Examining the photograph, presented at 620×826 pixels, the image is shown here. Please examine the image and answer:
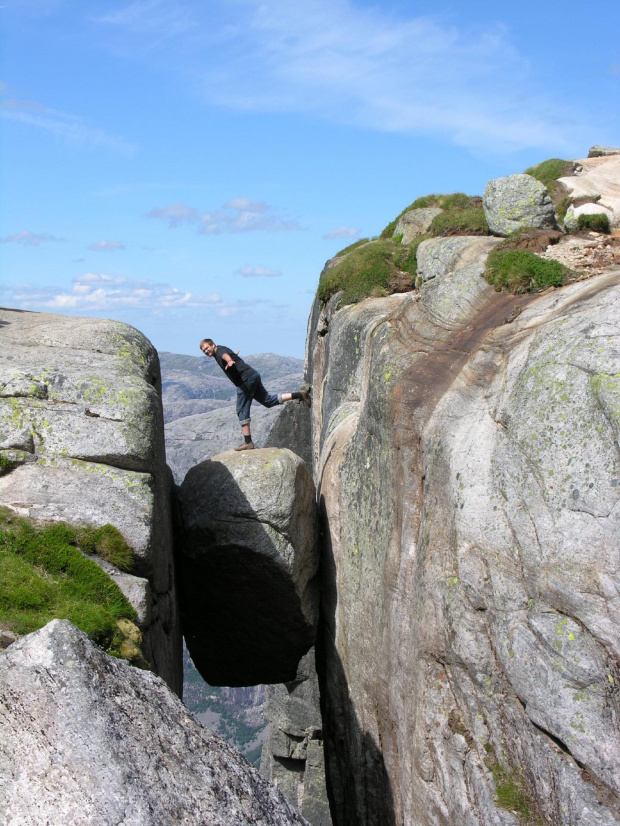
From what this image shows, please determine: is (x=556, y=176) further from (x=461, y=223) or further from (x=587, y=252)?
(x=587, y=252)

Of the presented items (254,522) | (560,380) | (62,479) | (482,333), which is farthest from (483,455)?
(62,479)

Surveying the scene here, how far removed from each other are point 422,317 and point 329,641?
10.1m

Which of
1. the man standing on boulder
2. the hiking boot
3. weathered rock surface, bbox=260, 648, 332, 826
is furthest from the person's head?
weathered rock surface, bbox=260, 648, 332, 826

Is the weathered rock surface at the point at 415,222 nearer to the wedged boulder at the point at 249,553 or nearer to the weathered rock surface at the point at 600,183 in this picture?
the weathered rock surface at the point at 600,183

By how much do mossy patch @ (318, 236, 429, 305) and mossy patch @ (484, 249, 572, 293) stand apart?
7.57m

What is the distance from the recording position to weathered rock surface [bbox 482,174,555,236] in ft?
81.7

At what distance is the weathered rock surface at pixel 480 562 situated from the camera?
→ 12.9m

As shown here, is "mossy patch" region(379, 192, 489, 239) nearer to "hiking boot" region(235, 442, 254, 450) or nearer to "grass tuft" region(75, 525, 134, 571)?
"hiking boot" region(235, 442, 254, 450)

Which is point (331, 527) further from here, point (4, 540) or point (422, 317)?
point (4, 540)

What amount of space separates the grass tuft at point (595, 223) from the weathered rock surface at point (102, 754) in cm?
2113

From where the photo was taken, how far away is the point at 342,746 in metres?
21.9

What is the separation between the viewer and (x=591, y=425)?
13.4m

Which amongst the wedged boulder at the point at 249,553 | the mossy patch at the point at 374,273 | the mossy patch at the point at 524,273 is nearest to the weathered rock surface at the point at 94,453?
the wedged boulder at the point at 249,553

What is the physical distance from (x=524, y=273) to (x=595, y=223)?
656cm
